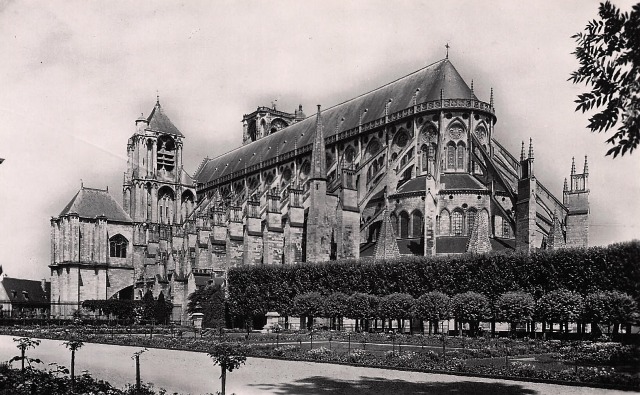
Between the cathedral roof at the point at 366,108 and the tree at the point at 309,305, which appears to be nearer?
the tree at the point at 309,305

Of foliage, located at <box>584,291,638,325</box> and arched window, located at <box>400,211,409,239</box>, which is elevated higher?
arched window, located at <box>400,211,409,239</box>

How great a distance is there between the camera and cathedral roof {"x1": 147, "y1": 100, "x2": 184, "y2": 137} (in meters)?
79.0

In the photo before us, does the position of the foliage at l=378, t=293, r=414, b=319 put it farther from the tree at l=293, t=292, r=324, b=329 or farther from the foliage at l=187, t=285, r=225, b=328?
the foliage at l=187, t=285, r=225, b=328

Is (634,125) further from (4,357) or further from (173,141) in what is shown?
(173,141)

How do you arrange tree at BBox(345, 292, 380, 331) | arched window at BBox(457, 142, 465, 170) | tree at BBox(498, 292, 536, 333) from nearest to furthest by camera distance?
1. tree at BBox(498, 292, 536, 333)
2. tree at BBox(345, 292, 380, 331)
3. arched window at BBox(457, 142, 465, 170)

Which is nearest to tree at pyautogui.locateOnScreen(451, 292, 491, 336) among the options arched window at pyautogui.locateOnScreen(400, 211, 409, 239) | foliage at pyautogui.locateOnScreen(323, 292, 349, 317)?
foliage at pyautogui.locateOnScreen(323, 292, 349, 317)

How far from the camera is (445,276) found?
3488cm

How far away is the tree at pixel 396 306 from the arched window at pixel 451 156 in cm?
1818

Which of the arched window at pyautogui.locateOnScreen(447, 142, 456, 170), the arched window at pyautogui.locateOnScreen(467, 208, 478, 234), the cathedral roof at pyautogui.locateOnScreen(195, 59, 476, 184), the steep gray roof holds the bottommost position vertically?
the steep gray roof

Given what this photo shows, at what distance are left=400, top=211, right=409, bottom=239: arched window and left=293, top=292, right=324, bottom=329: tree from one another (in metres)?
10.8

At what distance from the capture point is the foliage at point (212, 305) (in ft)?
144

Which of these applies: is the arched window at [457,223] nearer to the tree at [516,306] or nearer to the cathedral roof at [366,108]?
the cathedral roof at [366,108]

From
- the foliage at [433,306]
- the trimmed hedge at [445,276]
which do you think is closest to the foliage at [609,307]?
the trimmed hedge at [445,276]

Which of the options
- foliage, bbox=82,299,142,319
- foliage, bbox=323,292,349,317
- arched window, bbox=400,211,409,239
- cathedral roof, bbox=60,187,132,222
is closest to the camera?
foliage, bbox=323,292,349,317
